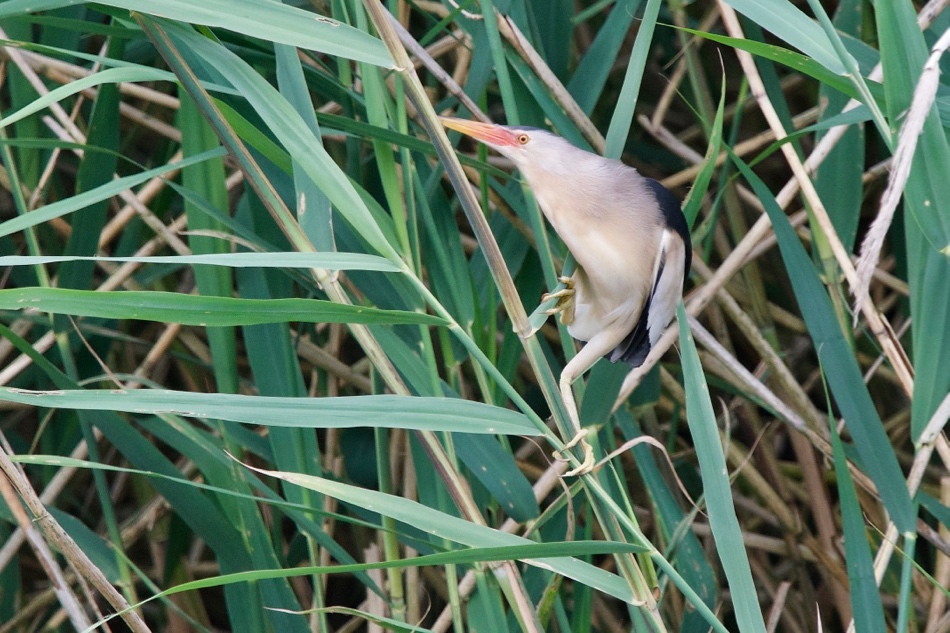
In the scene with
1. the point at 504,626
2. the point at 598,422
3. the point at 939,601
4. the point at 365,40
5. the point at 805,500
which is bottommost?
the point at 805,500

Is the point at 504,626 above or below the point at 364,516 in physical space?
above

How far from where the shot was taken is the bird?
3.54ft

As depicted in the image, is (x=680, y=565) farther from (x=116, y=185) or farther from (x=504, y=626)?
(x=116, y=185)

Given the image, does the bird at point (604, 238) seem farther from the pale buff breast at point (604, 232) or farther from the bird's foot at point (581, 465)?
the bird's foot at point (581, 465)

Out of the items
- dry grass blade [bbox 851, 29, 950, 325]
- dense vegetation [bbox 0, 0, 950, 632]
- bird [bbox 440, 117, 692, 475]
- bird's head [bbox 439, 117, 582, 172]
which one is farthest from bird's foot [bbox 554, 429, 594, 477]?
bird's head [bbox 439, 117, 582, 172]

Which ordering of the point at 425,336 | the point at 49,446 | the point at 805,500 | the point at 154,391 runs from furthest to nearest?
the point at 805,500 → the point at 49,446 → the point at 425,336 → the point at 154,391

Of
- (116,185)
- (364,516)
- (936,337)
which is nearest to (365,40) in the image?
(116,185)

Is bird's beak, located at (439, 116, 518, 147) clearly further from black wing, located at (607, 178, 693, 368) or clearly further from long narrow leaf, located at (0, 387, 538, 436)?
long narrow leaf, located at (0, 387, 538, 436)

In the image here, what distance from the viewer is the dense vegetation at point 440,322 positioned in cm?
78

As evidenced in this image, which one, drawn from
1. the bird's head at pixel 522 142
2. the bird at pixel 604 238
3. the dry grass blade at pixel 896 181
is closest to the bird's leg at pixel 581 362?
the bird at pixel 604 238

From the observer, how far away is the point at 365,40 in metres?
0.79

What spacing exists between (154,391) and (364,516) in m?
0.66

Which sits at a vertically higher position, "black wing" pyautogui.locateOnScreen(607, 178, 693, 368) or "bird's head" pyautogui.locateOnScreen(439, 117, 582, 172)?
"bird's head" pyautogui.locateOnScreen(439, 117, 582, 172)

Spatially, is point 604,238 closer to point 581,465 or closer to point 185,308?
point 581,465
